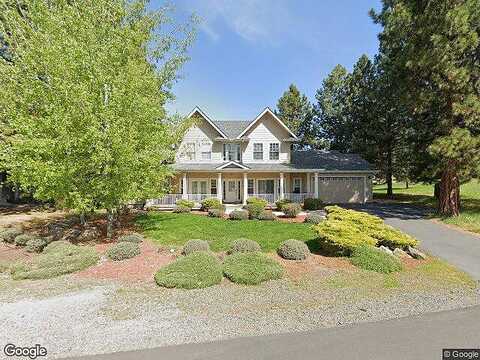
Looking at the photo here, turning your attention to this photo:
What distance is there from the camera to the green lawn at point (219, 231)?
14172 mm

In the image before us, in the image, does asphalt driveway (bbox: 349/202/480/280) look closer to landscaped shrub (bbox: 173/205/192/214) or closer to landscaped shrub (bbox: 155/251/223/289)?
landscaped shrub (bbox: 155/251/223/289)

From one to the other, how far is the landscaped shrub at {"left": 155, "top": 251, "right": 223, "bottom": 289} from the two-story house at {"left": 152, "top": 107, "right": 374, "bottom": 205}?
17149mm

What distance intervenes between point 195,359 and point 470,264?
10.4m

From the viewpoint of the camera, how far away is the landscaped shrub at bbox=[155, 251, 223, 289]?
8.86m

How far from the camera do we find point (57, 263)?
10539mm

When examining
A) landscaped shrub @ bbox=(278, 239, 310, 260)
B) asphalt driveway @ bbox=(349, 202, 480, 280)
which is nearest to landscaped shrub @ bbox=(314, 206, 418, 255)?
landscaped shrub @ bbox=(278, 239, 310, 260)

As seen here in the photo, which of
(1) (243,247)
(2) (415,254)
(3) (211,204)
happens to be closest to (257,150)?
(3) (211,204)

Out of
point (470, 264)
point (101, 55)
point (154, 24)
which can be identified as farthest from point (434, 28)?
point (101, 55)

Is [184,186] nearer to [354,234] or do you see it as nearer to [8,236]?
[8,236]

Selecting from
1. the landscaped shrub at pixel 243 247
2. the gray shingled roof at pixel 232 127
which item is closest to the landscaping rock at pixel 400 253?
the landscaped shrub at pixel 243 247

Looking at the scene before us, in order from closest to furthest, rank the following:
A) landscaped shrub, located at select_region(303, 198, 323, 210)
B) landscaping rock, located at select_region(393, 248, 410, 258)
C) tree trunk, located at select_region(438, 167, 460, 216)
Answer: landscaping rock, located at select_region(393, 248, 410, 258)
tree trunk, located at select_region(438, 167, 460, 216)
landscaped shrub, located at select_region(303, 198, 323, 210)

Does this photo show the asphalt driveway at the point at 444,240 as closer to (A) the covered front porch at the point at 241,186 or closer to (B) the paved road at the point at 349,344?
(B) the paved road at the point at 349,344

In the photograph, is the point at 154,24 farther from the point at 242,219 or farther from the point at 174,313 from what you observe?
the point at 174,313

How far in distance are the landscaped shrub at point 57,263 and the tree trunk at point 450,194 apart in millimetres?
20622
